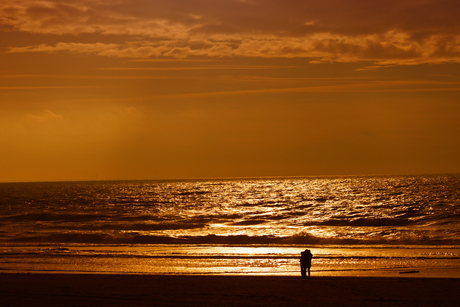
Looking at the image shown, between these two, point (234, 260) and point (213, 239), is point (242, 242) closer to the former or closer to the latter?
point (213, 239)

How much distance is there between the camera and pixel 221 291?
1581 centimetres

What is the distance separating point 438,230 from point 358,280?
77.5ft

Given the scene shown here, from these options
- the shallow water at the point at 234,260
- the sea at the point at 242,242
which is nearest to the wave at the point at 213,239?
the sea at the point at 242,242

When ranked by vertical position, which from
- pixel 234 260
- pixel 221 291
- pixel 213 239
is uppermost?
pixel 213 239

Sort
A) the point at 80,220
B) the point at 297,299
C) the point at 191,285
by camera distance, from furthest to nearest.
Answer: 1. the point at 80,220
2. the point at 191,285
3. the point at 297,299

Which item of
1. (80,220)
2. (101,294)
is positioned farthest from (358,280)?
(80,220)

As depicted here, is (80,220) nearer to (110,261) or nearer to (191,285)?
(110,261)

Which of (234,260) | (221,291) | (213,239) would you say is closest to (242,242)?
(213,239)

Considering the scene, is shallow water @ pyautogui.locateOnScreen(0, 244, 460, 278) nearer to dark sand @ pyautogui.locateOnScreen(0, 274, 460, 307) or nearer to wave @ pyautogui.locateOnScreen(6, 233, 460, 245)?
dark sand @ pyautogui.locateOnScreen(0, 274, 460, 307)

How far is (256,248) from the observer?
3009cm

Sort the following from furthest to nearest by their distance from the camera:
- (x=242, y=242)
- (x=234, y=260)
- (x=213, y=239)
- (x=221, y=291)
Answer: (x=213, y=239) < (x=242, y=242) < (x=234, y=260) < (x=221, y=291)

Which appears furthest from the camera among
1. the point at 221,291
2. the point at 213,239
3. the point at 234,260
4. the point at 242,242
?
the point at 213,239

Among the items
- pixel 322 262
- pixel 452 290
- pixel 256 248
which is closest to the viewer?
pixel 452 290

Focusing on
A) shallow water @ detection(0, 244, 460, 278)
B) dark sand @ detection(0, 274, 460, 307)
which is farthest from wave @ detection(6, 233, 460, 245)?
dark sand @ detection(0, 274, 460, 307)
